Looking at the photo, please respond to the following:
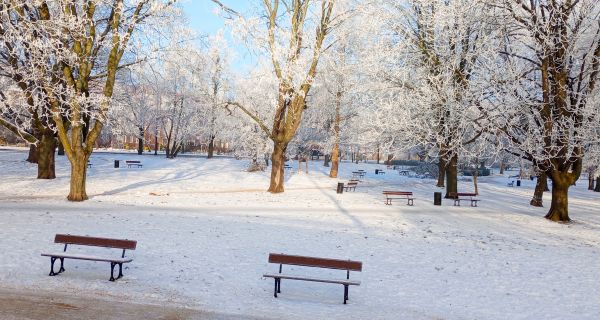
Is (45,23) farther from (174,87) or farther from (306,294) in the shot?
(174,87)

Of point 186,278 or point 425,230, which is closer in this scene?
point 186,278

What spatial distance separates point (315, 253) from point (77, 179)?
35.8ft

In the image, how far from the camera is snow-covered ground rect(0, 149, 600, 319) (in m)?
7.91

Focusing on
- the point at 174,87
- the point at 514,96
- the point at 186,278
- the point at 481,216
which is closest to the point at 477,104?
the point at 514,96

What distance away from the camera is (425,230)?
14961 mm

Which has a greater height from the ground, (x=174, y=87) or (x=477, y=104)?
(x=174, y=87)

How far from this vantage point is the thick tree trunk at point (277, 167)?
77.7 ft

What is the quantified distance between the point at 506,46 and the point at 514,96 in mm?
3455

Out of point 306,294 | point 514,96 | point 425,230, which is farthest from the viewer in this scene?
point 514,96

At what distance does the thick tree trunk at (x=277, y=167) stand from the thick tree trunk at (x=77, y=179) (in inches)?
362

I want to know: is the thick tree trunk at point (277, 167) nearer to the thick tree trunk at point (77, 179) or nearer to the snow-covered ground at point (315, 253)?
the snow-covered ground at point (315, 253)

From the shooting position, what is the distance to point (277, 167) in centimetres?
2391

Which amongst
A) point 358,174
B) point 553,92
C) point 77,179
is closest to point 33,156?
point 77,179

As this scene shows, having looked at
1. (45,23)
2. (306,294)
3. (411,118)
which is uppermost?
(45,23)
